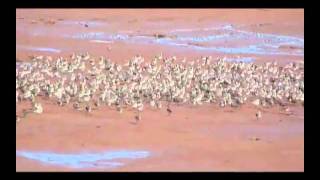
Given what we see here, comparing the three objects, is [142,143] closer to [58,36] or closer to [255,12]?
[58,36]

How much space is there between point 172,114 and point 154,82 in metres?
0.19

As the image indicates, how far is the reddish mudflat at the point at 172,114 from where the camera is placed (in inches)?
106

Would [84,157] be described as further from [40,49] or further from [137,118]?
[40,49]

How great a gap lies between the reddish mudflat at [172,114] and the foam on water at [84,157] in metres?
0.01

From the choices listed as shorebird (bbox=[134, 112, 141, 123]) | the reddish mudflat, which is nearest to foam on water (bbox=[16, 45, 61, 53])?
the reddish mudflat

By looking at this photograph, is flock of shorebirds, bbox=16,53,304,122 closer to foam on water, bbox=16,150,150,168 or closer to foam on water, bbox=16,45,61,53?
foam on water, bbox=16,45,61,53

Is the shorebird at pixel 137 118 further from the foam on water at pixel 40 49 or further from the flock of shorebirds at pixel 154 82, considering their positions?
the foam on water at pixel 40 49

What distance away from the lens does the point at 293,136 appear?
2732mm

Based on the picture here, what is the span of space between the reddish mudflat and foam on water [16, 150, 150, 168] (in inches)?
0.6

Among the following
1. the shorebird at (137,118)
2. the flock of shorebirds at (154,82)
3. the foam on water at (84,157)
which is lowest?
the foam on water at (84,157)

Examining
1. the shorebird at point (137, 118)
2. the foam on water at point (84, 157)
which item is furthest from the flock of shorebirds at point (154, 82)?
the foam on water at point (84, 157)
